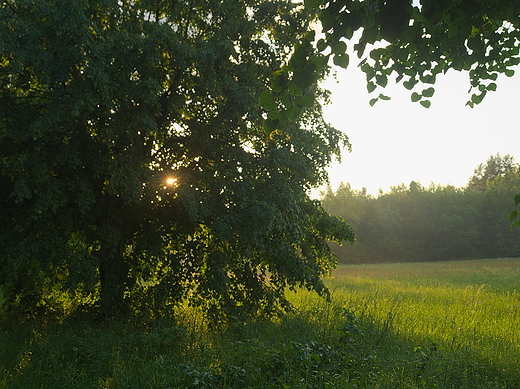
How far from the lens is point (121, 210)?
9.79 metres

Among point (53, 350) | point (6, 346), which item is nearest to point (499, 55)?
point (53, 350)

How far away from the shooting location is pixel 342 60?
10.2 feet

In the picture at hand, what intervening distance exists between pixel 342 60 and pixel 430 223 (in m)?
69.9

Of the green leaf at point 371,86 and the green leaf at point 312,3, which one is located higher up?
the green leaf at point 312,3

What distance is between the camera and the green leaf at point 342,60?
3.09 meters

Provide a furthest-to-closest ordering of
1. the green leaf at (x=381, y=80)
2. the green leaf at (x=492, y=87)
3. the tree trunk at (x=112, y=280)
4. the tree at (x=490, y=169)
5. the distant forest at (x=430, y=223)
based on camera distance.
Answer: the tree at (x=490, y=169) < the distant forest at (x=430, y=223) < the tree trunk at (x=112, y=280) < the green leaf at (x=492, y=87) < the green leaf at (x=381, y=80)

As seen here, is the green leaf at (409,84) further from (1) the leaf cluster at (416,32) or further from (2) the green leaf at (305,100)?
(2) the green leaf at (305,100)

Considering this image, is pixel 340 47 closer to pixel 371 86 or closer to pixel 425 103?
pixel 371 86

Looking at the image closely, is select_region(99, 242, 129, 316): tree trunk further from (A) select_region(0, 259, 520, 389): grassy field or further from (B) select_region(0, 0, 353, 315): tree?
(A) select_region(0, 259, 520, 389): grassy field

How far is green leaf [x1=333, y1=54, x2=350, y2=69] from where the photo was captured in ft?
10.1

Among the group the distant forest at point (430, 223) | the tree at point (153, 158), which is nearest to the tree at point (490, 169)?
the distant forest at point (430, 223)

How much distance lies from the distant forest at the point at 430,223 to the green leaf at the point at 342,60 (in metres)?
60.0

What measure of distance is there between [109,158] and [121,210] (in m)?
1.52

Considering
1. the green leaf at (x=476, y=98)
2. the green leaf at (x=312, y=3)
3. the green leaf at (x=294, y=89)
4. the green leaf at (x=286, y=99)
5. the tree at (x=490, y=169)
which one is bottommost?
the green leaf at (x=286, y=99)
